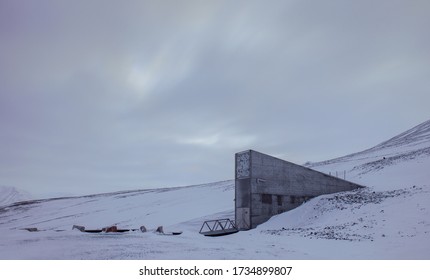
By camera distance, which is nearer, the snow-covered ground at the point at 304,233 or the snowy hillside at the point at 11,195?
the snow-covered ground at the point at 304,233

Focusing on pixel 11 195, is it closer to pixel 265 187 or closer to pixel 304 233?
pixel 265 187

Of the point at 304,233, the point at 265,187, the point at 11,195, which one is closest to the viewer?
the point at 304,233

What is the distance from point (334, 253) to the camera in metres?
17.0

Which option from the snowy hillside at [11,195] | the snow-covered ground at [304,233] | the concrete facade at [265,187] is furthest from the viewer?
the snowy hillside at [11,195]

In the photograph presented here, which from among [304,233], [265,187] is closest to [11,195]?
[265,187]

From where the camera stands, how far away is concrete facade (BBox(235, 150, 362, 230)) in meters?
32.5

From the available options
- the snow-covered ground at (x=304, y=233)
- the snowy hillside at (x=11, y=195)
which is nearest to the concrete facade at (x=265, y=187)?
the snow-covered ground at (x=304, y=233)

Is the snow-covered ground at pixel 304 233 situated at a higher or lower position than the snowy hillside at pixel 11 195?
lower

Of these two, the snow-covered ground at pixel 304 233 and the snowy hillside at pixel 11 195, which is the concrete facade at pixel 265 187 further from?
the snowy hillside at pixel 11 195

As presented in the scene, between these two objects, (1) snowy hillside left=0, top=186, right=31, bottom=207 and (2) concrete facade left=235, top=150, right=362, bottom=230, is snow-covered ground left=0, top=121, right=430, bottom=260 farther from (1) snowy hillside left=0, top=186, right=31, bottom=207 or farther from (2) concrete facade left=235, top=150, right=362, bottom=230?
(1) snowy hillside left=0, top=186, right=31, bottom=207

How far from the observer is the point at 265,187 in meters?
33.6

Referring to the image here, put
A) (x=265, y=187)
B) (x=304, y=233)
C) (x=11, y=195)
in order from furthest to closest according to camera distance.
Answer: (x=11, y=195) → (x=265, y=187) → (x=304, y=233)

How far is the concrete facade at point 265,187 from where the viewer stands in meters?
32.5
